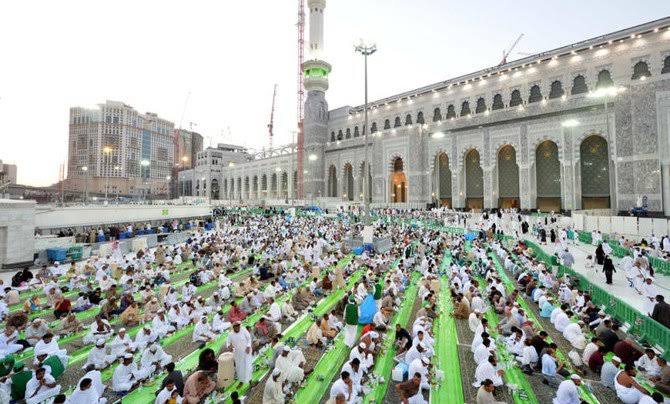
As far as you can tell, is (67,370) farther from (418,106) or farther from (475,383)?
(418,106)

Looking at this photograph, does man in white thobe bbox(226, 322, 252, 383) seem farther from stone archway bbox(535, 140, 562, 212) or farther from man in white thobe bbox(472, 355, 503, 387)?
stone archway bbox(535, 140, 562, 212)

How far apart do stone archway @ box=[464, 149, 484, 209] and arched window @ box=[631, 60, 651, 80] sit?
1327 centimetres

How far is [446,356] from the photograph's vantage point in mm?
7184

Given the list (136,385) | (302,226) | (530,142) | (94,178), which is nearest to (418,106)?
(530,142)

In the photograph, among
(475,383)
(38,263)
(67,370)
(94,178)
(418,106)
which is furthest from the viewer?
(94,178)

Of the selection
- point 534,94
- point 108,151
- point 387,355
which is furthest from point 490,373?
point 108,151

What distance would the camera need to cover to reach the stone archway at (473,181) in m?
35.3

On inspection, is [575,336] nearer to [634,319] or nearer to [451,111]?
[634,319]

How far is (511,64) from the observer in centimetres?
3200

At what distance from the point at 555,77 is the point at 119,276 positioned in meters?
34.1

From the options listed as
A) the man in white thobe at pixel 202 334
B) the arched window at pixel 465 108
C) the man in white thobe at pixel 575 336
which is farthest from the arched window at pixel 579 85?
the man in white thobe at pixel 202 334

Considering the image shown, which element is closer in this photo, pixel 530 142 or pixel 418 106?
pixel 530 142

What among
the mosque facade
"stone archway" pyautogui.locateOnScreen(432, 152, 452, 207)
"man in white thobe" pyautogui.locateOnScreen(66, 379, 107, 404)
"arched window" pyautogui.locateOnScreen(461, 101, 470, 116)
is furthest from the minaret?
"man in white thobe" pyautogui.locateOnScreen(66, 379, 107, 404)

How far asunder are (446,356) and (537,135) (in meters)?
28.0
